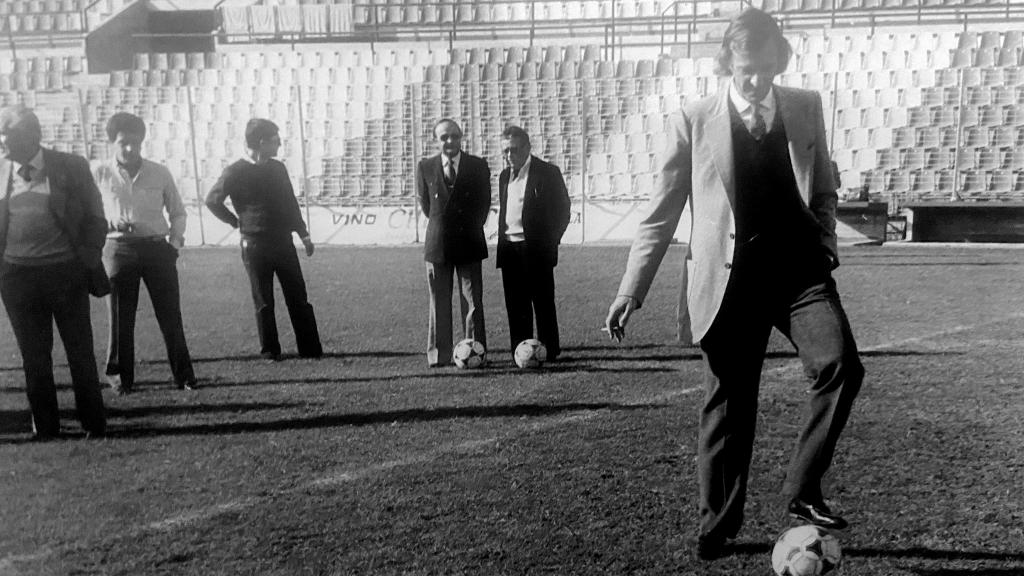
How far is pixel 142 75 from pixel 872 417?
25796 millimetres

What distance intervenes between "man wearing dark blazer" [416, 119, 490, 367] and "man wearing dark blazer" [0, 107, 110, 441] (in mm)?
2773

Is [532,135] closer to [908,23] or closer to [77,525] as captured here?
[908,23]

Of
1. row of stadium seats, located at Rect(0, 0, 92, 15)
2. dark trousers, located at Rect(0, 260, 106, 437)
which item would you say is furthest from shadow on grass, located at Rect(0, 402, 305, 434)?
row of stadium seats, located at Rect(0, 0, 92, 15)

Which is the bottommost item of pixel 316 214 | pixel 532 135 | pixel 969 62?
pixel 316 214

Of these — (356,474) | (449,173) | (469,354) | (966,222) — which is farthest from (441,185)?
(966,222)

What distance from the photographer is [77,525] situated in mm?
4340

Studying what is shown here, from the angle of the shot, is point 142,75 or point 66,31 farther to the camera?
point 66,31

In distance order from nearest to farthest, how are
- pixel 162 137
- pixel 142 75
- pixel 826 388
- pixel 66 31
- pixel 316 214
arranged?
pixel 826 388, pixel 316 214, pixel 162 137, pixel 142 75, pixel 66 31

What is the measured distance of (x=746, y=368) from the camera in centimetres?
393

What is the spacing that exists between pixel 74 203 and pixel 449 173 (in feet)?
10.0

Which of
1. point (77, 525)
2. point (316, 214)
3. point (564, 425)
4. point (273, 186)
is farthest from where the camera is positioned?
point (316, 214)

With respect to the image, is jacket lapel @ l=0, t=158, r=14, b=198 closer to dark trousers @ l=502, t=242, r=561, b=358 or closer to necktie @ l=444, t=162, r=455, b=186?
necktie @ l=444, t=162, r=455, b=186

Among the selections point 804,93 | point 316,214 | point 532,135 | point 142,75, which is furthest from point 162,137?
point 804,93

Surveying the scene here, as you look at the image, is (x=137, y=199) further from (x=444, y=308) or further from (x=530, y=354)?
(x=530, y=354)
